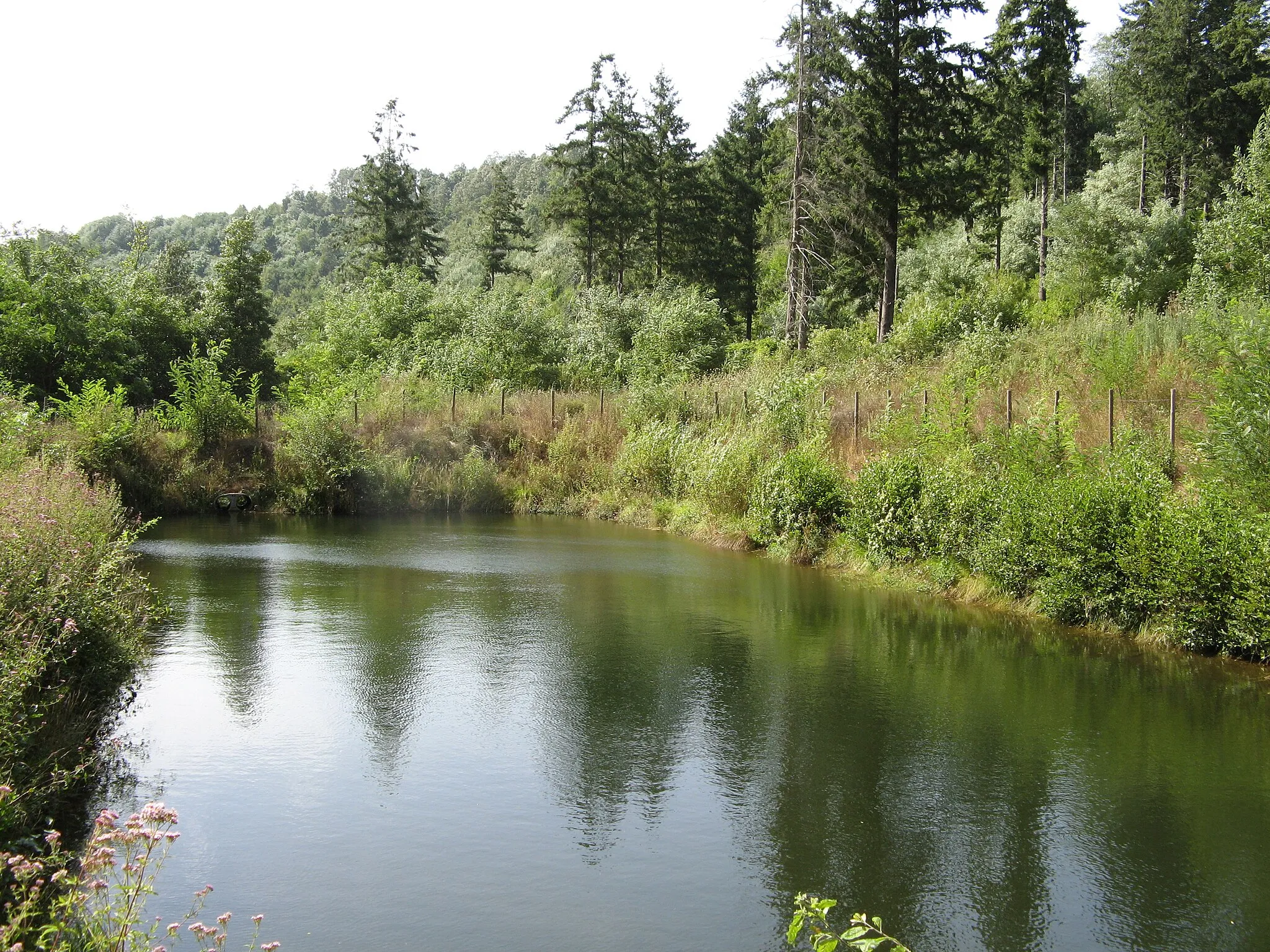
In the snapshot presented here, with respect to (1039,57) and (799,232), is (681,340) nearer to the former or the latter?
(799,232)

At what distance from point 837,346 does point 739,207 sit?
979 inches

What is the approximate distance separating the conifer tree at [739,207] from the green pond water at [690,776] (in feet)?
144

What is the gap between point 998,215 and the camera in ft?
154

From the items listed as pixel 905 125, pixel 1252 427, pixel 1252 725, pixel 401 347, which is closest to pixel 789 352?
pixel 905 125

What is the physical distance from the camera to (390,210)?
6394cm

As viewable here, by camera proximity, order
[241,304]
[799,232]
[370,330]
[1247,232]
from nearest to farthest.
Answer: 1. [1247,232]
2. [799,232]
3. [370,330]
4. [241,304]

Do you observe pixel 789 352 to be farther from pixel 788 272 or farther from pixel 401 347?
pixel 401 347

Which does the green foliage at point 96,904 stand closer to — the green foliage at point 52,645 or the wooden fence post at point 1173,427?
the green foliage at point 52,645

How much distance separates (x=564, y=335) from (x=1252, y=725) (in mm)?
35703

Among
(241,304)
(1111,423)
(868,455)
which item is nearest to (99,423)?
(241,304)

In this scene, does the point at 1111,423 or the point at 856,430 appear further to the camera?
the point at 856,430

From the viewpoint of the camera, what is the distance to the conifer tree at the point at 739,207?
191 ft

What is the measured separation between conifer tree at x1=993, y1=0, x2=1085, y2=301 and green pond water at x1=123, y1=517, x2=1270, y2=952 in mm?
33756

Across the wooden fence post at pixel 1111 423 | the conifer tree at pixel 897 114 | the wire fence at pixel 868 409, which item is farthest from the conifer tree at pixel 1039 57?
the wooden fence post at pixel 1111 423
